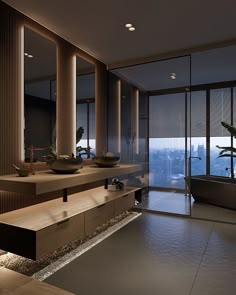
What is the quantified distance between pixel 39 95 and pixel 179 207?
3066 millimetres

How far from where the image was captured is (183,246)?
9.64 ft

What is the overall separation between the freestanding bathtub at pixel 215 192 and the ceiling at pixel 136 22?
8.28 ft

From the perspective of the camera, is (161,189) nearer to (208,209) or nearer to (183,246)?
(208,209)

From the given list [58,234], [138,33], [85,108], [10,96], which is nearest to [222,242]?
[58,234]

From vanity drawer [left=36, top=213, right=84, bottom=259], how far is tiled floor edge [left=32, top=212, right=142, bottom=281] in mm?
239

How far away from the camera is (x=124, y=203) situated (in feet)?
12.1

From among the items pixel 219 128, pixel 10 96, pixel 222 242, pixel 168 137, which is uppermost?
pixel 10 96

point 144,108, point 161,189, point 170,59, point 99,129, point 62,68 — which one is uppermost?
point 170,59

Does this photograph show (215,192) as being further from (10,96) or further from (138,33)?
(10,96)

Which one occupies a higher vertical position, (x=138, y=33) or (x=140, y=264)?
(x=138, y=33)

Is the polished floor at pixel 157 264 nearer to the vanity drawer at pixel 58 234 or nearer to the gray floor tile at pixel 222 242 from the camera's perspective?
the gray floor tile at pixel 222 242

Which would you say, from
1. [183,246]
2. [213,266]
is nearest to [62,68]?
[183,246]

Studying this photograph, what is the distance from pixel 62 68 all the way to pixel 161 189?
9.40 ft

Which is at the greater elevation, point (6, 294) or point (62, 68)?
point (62, 68)
